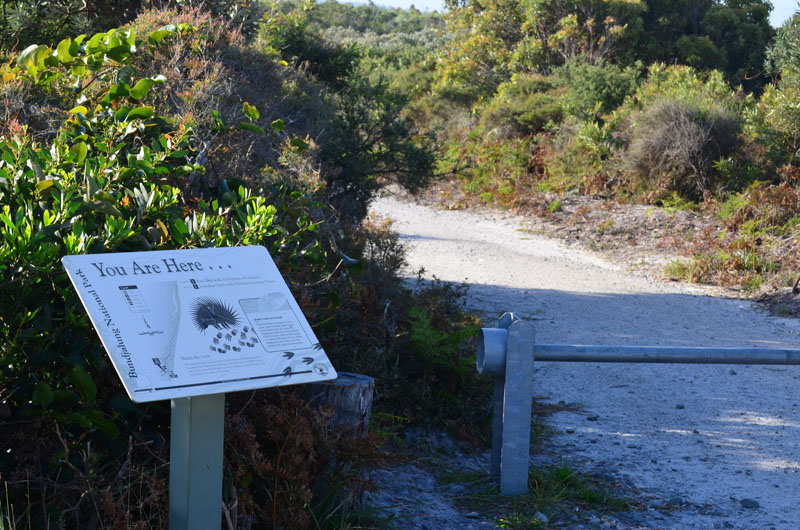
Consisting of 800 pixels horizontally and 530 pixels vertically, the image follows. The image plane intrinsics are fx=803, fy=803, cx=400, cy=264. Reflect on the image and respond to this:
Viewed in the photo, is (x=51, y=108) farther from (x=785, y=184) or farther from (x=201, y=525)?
(x=785, y=184)

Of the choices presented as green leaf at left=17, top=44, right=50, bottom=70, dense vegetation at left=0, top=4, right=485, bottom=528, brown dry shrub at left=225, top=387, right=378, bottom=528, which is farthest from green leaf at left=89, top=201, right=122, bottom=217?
green leaf at left=17, top=44, right=50, bottom=70

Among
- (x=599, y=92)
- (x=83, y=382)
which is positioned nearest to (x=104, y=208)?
(x=83, y=382)

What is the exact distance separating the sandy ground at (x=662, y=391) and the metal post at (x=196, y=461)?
2.12 m

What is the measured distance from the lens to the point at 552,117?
1791cm

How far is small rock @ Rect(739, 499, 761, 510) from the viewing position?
3.88 meters

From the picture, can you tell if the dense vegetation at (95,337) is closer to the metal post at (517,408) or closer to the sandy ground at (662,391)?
the metal post at (517,408)

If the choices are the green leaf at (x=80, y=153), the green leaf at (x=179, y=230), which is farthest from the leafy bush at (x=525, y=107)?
the green leaf at (x=179, y=230)

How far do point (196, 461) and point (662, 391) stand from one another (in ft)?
15.0

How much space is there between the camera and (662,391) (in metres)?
5.95

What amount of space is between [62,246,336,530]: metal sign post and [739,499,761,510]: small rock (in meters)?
2.63

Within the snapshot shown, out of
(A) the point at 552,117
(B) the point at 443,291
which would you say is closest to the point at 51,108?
(B) the point at 443,291

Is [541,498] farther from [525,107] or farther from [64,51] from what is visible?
[525,107]

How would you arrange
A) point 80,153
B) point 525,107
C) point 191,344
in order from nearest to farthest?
point 191,344 < point 80,153 < point 525,107

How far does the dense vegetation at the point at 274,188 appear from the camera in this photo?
102 inches
